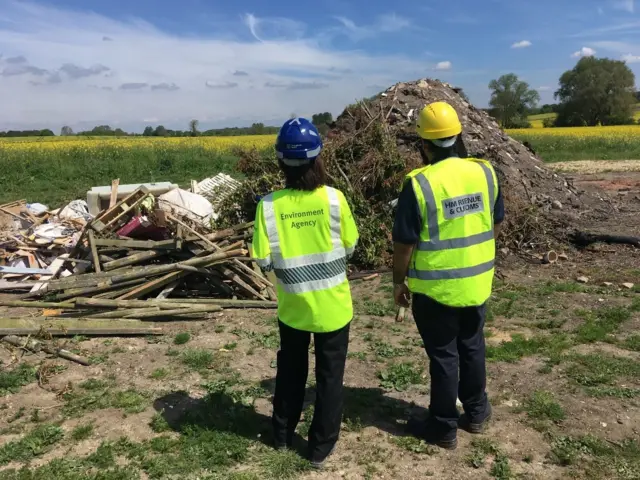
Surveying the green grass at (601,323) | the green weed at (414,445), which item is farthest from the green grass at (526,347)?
the green weed at (414,445)

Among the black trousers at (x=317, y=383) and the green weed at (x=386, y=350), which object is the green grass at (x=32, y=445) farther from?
the green weed at (x=386, y=350)

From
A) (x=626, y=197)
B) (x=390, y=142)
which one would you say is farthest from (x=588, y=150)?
(x=390, y=142)

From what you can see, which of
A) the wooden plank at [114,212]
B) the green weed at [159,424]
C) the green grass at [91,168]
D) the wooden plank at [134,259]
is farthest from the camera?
the green grass at [91,168]

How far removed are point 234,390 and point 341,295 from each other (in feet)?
6.11

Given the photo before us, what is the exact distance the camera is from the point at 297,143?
3.13 metres

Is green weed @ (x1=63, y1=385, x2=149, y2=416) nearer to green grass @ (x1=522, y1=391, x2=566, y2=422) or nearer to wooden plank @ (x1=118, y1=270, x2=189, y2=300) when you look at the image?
wooden plank @ (x1=118, y1=270, x2=189, y2=300)

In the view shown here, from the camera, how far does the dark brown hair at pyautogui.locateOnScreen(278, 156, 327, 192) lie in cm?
322

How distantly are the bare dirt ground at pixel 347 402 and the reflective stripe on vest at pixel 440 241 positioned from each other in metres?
1.27

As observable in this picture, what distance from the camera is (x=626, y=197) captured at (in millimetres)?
13570

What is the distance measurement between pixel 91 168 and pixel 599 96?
55.2 metres

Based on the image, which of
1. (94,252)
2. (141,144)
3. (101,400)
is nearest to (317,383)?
(101,400)

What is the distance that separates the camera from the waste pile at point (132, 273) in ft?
20.6

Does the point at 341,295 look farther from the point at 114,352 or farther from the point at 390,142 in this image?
the point at 390,142

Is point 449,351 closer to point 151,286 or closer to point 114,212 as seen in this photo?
point 151,286
